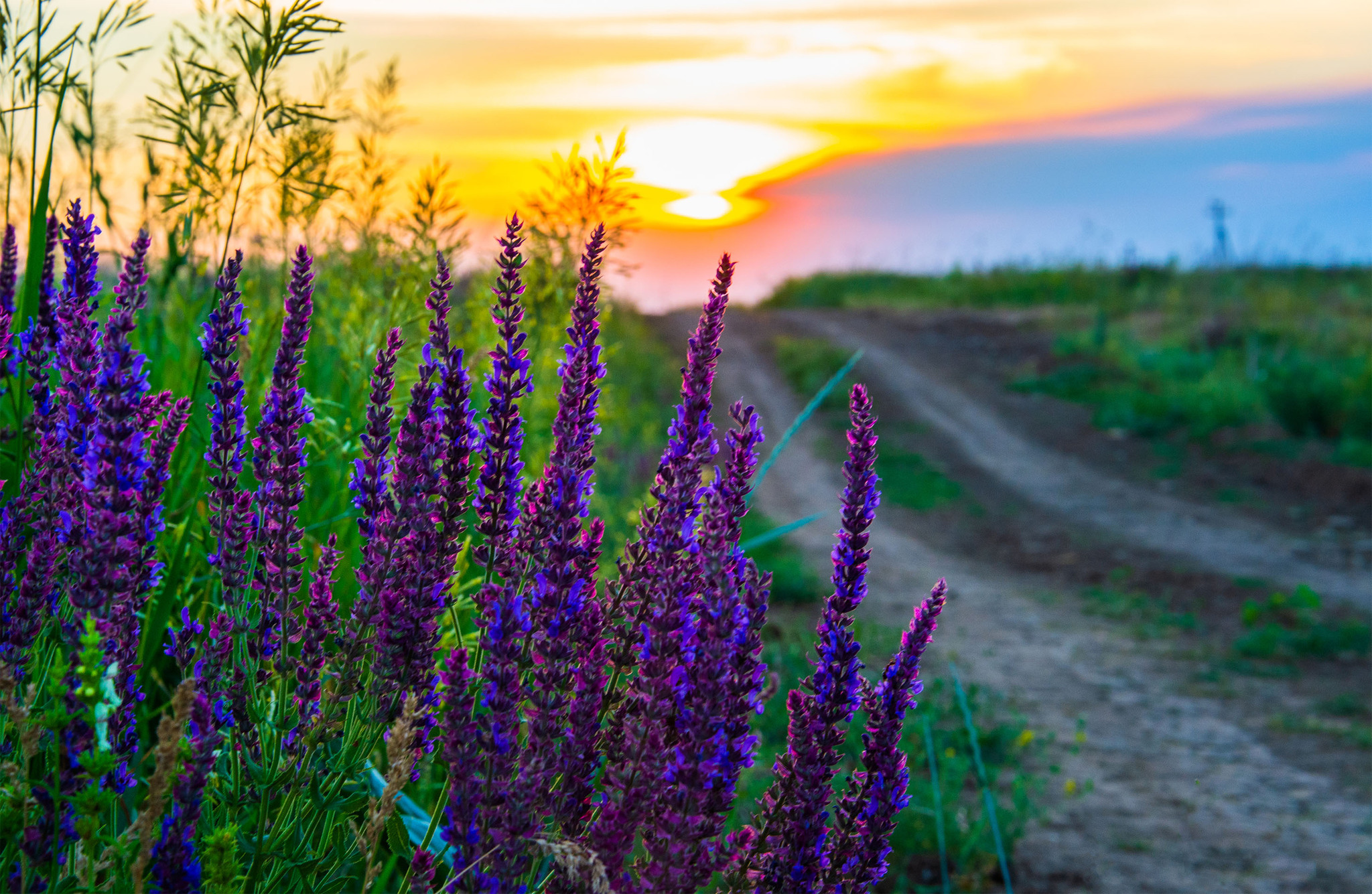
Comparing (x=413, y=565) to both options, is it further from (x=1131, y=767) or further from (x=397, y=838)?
(x=1131, y=767)

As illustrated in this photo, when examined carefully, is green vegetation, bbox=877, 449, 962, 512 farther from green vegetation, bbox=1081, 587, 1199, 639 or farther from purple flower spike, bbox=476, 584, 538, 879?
purple flower spike, bbox=476, 584, 538, 879

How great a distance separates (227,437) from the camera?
1697 mm

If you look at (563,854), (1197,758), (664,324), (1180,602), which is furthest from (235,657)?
(664,324)

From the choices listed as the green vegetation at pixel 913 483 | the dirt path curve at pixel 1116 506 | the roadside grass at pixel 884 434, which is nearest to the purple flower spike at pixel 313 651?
the roadside grass at pixel 884 434

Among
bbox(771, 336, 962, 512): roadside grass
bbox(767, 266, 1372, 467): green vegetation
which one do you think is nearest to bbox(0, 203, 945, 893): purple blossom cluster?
bbox(771, 336, 962, 512): roadside grass

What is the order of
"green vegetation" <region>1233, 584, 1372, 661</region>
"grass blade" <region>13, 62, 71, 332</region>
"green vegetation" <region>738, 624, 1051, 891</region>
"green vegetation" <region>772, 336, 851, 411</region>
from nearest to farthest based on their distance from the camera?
1. "grass blade" <region>13, 62, 71, 332</region>
2. "green vegetation" <region>738, 624, 1051, 891</region>
3. "green vegetation" <region>1233, 584, 1372, 661</region>
4. "green vegetation" <region>772, 336, 851, 411</region>

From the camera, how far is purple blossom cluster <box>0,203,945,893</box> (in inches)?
56.2

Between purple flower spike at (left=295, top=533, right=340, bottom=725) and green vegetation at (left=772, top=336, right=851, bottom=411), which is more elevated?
green vegetation at (left=772, top=336, right=851, bottom=411)

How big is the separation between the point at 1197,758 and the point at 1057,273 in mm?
25911

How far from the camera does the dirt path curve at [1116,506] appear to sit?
10453mm

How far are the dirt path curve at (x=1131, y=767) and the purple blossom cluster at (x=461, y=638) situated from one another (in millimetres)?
3925

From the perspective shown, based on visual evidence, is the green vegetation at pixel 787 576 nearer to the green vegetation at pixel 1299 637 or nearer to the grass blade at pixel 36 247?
the green vegetation at pixel 1299 637

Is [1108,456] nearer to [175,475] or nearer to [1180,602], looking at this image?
[1180,602]

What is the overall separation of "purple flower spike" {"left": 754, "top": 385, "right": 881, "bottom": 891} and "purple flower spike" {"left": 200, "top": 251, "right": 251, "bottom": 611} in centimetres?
92
